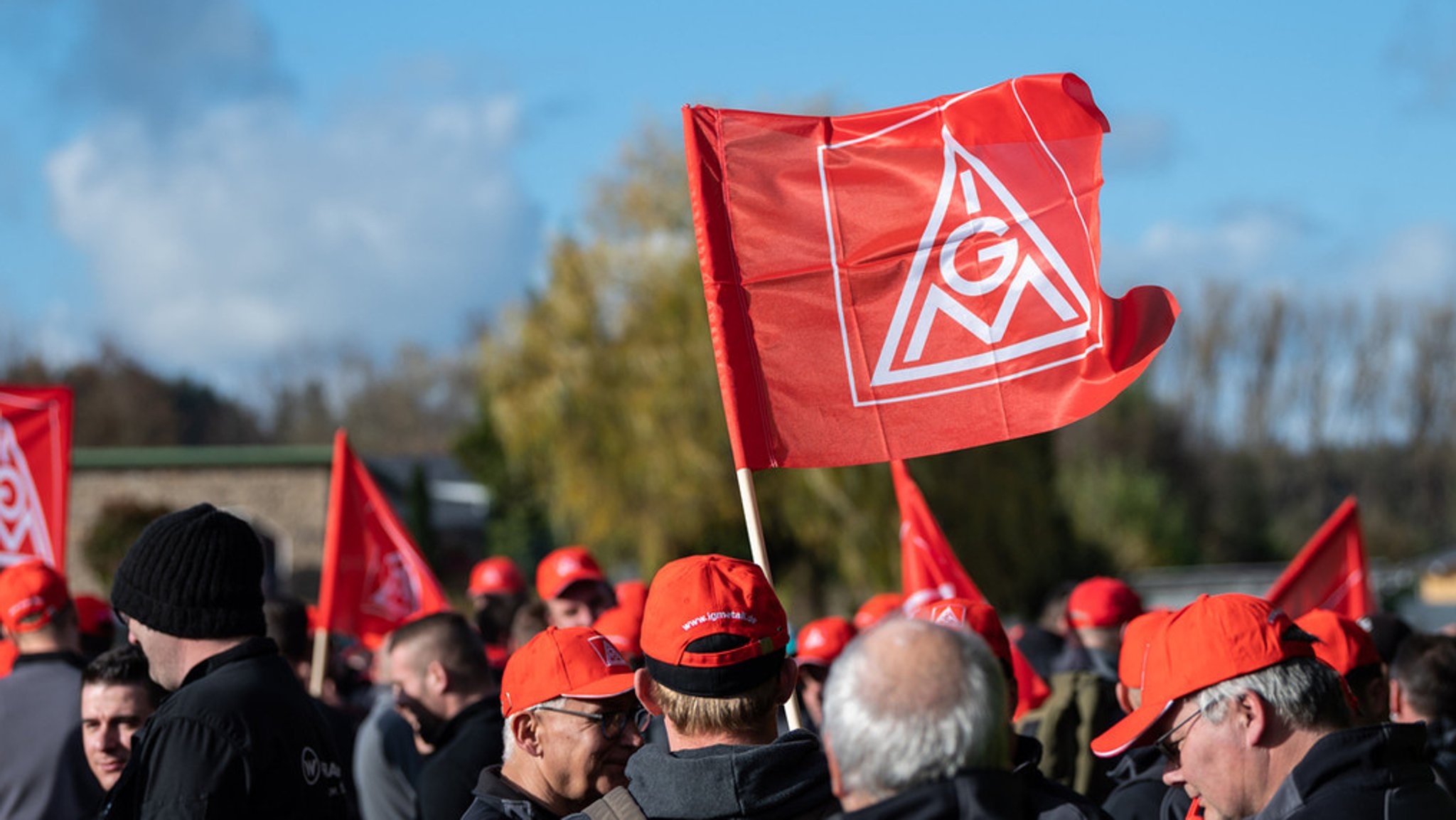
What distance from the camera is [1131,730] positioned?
10.3ft

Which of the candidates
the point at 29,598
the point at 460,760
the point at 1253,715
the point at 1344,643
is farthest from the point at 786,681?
the point at 29,598

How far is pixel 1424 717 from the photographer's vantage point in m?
5.17

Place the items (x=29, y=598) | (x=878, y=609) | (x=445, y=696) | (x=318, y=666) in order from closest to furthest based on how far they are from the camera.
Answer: (x=445, y=696), (x=29, y=598), (x=878, y=609), (x=318, y=666)

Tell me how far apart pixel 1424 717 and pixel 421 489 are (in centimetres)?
3893

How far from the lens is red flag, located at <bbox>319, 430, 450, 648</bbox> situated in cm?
827

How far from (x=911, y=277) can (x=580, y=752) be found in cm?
190

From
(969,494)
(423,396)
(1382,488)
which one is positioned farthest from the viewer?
Result: (423,396)

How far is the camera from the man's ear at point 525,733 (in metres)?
3.52

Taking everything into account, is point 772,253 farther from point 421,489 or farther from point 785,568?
point 421,489

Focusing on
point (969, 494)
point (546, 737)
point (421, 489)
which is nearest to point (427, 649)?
point (546, 737)

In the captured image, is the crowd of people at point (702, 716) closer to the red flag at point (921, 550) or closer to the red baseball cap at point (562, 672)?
the red baseball cap at point (562, 672)

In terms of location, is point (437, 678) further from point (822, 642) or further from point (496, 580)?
point (496, 580)

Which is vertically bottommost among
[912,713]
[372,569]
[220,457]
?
[220,457]

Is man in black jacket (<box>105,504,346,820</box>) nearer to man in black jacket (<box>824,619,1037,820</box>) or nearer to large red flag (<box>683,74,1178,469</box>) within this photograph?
large red flag (<box>683,74,1178,469</box>)
